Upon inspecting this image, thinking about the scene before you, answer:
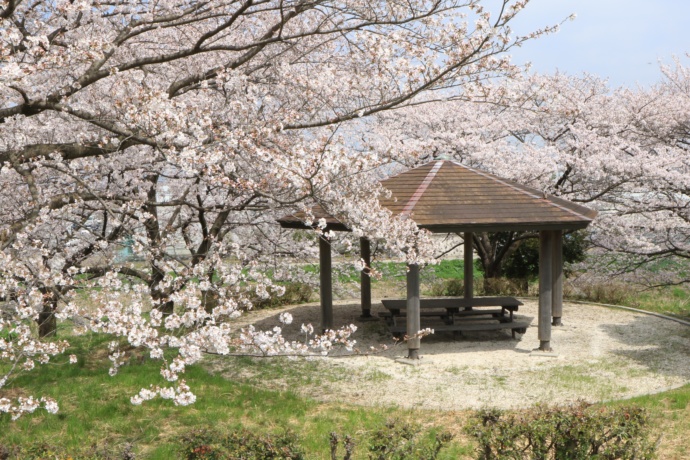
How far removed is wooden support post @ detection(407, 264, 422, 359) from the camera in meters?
10.2

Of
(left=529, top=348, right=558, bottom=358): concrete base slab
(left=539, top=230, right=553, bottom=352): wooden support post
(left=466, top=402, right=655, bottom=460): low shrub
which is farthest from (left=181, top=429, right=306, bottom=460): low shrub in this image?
(left=539, top=230, right=553, bottom=352): wooden support post

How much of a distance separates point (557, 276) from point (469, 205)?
290cm

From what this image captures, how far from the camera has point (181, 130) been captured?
6.04 m

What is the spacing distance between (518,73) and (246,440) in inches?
194

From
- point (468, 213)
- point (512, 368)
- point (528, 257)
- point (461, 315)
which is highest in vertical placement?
point (468, 213)

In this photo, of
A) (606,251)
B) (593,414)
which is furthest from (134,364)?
(606,251)

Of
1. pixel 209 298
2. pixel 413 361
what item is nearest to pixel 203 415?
pixel 413 361

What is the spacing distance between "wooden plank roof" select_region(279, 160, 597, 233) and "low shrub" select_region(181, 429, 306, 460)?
5173 millimetres

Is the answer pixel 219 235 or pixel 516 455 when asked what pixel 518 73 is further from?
pixel 219 235

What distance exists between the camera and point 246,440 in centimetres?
530

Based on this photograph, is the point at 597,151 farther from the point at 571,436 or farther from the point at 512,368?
the point at 571,436

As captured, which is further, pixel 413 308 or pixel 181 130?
pixel 413 308

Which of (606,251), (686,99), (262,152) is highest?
(686,99)

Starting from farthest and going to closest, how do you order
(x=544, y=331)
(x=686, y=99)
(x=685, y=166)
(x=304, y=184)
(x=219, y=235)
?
1. (x=686, y=99)
2. (x=685, y=166)
3. (x=219, y=235)
4. (x=544, y=331)
5. (x=304, y=184)
